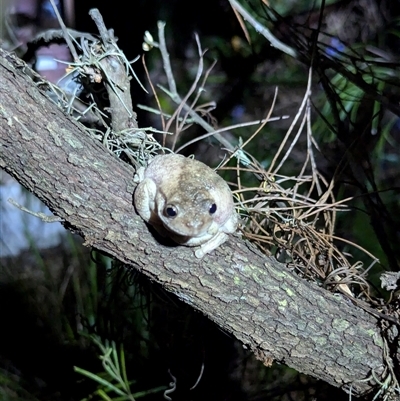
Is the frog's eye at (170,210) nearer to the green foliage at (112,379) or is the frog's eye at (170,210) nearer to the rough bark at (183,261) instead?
the rough bark at (183,261)

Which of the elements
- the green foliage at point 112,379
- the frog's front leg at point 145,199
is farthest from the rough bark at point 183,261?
the green foliage at point 112,379

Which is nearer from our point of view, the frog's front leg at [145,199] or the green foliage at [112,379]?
the frog's front leg at [145,199]

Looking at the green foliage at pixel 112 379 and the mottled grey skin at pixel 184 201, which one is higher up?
the mottled grey skin at pixel 184 201

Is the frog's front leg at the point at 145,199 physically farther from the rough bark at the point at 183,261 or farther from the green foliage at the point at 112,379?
the green foliage at the point at 112,379

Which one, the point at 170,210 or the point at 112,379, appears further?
the point at 112,379

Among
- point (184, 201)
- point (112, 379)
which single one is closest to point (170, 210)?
point (184, 201)

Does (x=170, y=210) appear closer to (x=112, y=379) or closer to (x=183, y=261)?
(x=183, y=261)
